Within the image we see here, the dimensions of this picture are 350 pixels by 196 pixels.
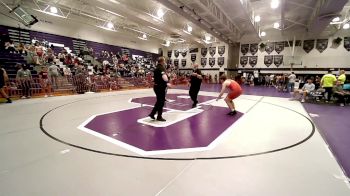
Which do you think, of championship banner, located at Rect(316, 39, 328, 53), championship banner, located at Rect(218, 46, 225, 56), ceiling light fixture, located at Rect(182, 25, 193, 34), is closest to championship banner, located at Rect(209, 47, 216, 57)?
championship banner, located at Rect(218, 46, 225, 56)

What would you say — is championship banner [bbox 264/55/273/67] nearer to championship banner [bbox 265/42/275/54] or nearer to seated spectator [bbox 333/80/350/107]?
championship banner [bbox 265/42/275/54]

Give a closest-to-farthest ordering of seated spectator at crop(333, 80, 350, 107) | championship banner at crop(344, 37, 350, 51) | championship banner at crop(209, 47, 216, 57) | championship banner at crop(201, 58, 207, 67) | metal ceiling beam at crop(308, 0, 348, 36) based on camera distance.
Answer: seated spectator at crop(333, 80, 350, 107)
metal ceiling beam at crop(308, 0, 348, 36)
championship banner at crop(344, 37, 350, 51)
championship banner at crop(209, 47, 216, 57)
championship banner at crop(201, 58, 207, 67)

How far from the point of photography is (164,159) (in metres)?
2.71

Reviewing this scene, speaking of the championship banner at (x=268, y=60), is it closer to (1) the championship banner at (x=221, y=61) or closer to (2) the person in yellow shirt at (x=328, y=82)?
(1) the championship banner at (x=221, y=61)

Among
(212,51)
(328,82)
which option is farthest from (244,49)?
(328,82)

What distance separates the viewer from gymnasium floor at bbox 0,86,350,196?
81.1 inches

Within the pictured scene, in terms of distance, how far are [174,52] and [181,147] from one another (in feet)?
86.2

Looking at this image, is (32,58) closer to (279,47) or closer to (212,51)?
(212,51)

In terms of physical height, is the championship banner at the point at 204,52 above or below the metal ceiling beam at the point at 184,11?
below

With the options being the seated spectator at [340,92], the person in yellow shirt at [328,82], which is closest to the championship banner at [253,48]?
the person in yellow shirt at [328,82]

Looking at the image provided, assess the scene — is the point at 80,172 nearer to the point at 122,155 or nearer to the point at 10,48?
the point at 122,155

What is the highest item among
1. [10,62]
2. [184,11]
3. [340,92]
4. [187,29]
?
[187,29]

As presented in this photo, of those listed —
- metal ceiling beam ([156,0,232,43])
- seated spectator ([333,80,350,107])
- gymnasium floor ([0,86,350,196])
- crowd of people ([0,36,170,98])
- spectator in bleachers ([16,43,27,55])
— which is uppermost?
metal ceiling beam ([156,0,232,43])

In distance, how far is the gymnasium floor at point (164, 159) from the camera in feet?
6.76
